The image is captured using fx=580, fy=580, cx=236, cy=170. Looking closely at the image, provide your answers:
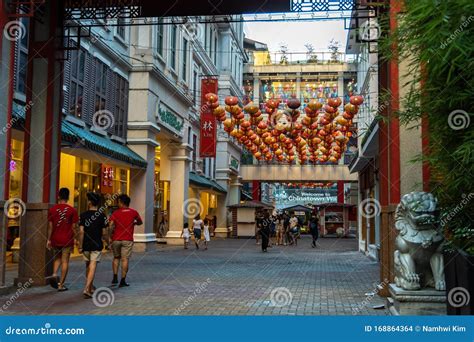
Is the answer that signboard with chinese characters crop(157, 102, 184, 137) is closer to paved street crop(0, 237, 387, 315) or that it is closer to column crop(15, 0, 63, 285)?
paved street crop(0, 237, 387, 315)

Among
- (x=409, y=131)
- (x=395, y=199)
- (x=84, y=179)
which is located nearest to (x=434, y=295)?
(x=395, y=199)

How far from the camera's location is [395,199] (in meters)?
8.27

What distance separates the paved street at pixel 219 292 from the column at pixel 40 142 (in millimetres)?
730

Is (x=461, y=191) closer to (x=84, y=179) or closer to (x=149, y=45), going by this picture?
(x=84, y=179)

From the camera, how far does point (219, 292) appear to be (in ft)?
32.3

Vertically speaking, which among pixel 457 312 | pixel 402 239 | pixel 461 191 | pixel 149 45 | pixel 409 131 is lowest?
pixel 457 312

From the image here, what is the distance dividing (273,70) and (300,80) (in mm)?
2446

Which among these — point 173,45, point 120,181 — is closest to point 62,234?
point 120,181

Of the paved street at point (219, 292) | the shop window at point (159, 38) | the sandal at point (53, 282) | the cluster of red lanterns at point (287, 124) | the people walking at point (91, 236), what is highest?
the shop window at point (159, 38)

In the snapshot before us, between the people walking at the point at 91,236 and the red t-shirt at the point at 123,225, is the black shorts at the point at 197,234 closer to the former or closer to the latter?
the red t-shirt at the point at 123,225

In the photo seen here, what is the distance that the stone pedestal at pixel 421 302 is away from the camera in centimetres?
657

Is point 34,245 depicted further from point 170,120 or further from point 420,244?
point 170,120

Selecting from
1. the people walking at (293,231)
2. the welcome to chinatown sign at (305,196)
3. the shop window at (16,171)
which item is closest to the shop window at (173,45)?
the people walking at (293,231)

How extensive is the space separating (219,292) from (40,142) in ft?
14.0
